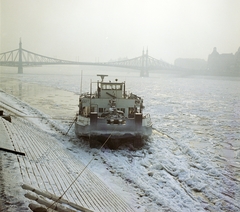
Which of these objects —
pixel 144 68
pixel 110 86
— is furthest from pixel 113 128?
pixel 144 68

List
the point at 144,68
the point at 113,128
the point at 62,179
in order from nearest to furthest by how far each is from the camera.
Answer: the point at 62,179 < the point at 113,128 < the point at 144,68

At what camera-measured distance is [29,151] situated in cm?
809

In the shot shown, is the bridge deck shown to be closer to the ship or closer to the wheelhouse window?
the ship

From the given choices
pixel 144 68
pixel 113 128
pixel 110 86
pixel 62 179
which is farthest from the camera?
pixel 144 68

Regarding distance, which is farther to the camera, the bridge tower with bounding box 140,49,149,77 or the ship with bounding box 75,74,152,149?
the bridge tower with bounding box 140,49,149,77

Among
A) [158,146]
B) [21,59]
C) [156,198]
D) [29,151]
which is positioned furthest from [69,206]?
[21,59]

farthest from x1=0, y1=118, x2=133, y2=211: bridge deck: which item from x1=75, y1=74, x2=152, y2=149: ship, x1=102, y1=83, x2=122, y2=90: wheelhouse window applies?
x1=102, y1=83, x2=122, y2=90: wheelhouse window

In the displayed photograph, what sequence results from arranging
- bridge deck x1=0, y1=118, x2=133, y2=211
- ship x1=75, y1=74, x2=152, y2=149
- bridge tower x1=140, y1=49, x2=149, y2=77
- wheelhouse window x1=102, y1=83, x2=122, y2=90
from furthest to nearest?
bridge tower x1=140, y1=49, x2=149, y2=77, wheelhouse window x1=102, y1=83, x2=122, y2=90, ship x1=75, y1=74, x2=152, y2=149, bridge deck x1=0, y1=118, x2=133, y2=211

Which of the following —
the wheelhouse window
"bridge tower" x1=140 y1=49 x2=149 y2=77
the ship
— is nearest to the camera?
the ship

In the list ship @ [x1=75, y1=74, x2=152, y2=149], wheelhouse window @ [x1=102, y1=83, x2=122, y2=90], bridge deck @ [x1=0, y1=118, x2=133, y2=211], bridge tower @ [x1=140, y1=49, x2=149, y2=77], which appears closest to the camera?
bridge deck @ [x1=0, y1=118, x2=133, y2=211]

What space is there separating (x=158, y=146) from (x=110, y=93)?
4.22 metres

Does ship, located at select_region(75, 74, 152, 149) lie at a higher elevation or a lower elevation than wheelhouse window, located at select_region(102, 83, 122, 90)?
lower

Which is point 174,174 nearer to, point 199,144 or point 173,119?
point 199,144

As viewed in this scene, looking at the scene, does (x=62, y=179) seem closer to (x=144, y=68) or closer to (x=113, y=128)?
(x=113, y=128)
